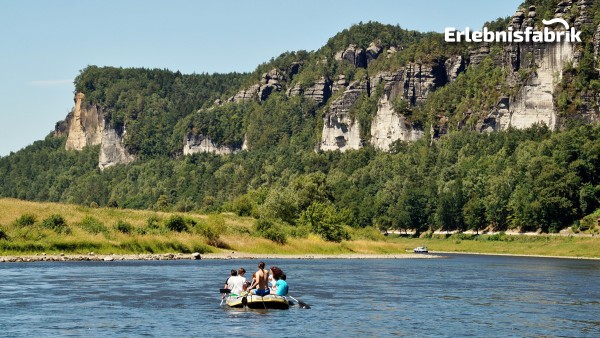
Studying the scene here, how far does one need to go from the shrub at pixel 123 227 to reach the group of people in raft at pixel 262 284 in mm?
54372

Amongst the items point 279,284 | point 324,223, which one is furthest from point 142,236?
point 279,284

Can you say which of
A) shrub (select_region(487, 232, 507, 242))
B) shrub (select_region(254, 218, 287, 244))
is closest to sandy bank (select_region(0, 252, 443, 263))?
shrub (select_region(254, 218, 287, 244))

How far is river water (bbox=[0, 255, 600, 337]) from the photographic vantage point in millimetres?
51500

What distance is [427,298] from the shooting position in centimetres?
6950

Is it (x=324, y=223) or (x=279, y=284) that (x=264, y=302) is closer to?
(x=279, y=284)

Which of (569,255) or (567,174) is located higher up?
(567,174)

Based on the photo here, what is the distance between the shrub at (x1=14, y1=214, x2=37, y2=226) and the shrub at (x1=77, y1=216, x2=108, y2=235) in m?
5.71

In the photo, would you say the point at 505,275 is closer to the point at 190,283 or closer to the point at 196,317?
the point at 190,283

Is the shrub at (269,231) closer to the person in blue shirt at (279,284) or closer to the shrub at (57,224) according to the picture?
the shrub at (57,224)

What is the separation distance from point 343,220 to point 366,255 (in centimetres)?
2258

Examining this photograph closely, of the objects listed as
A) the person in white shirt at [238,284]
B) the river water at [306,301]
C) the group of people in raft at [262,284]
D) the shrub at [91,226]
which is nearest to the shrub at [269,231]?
the shrub at [91,226]

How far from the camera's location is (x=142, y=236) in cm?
11662

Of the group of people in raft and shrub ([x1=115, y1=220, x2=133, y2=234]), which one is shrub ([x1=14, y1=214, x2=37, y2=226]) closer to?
shrub ([x1=115, y1=220, x2=133, y2=234])

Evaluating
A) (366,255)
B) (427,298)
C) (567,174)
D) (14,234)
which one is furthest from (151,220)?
(567,174)
